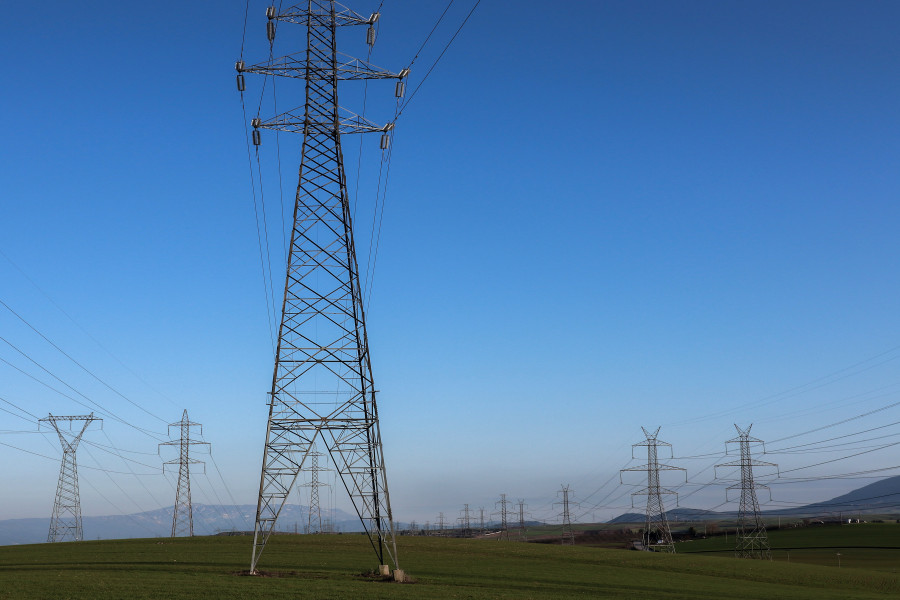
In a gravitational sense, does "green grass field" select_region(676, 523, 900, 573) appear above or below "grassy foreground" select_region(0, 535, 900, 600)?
below

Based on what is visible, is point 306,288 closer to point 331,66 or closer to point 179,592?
point 331,66

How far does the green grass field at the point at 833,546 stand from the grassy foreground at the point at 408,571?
44.8 meters

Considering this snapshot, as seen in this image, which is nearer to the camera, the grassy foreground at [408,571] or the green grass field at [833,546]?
the grassy foreground at [408,571]

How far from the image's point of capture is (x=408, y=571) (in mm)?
48062

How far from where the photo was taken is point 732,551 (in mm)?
127812

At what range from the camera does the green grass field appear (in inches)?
4183

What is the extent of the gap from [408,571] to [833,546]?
115m

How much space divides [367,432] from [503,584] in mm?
12722

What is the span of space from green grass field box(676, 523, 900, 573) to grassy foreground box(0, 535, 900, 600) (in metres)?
44.8

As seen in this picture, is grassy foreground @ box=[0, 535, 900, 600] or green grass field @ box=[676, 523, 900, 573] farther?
green grass field @ box=[676, 523, 900, 573]

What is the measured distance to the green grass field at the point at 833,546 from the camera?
10625 centimetres

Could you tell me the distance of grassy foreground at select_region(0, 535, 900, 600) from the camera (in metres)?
32.6

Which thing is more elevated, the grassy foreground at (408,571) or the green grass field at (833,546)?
the grassy foreground at (408,571)

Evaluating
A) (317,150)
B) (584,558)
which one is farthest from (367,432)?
(584,558)
